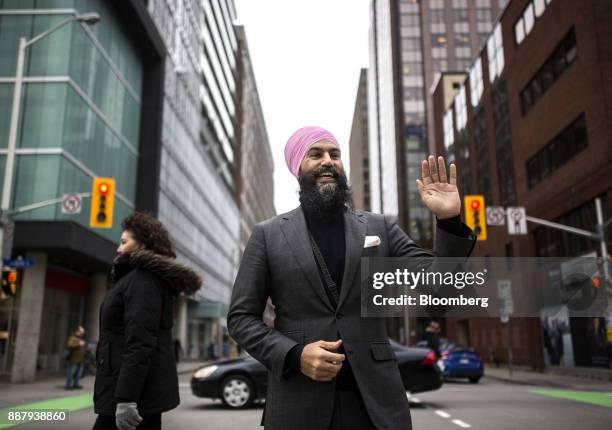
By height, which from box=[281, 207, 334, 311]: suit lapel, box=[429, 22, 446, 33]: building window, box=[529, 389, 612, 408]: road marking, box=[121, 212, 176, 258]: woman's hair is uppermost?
box=[429, 22, 446, 33]: building window

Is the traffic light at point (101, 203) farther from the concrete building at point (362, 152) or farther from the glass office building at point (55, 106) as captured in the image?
the concrete building at point (362, 152)

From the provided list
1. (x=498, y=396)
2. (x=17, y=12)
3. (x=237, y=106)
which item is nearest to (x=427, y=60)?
(x=237, y=106)

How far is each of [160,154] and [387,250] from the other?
34.0 metres

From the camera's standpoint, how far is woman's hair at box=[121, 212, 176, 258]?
4285mm

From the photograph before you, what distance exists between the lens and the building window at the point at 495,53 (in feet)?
120

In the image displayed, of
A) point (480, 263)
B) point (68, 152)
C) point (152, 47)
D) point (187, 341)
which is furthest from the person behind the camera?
point (187, 341)

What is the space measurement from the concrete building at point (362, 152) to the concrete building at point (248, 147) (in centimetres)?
2550

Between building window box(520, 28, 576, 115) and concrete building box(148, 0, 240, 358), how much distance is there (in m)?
19.7

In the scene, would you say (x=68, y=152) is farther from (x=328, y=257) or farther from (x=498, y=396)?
(x=328, y=257)

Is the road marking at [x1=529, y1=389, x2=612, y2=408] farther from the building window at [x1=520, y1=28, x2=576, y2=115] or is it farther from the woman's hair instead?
the building window at [x1=520, y1=28, x2=576, y2=115]

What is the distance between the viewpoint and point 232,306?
2514 mm

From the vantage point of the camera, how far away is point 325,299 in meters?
2.41

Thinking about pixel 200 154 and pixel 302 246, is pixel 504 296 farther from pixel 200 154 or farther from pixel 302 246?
pixel 200 154

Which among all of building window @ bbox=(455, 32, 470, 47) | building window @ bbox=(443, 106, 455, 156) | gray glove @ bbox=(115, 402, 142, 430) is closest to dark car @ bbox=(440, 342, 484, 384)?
gray glove @ bbox=(115, 402, 142, 430)
